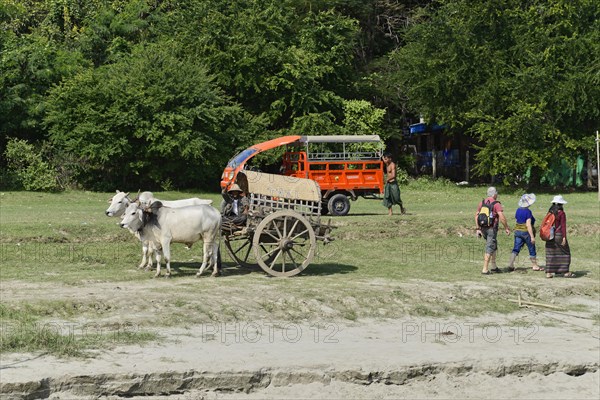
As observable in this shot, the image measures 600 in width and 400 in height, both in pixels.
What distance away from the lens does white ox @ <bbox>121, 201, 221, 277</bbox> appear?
17.4 m

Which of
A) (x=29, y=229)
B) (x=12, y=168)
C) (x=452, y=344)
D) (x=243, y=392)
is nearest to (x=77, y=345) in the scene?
(x=243, y=392)

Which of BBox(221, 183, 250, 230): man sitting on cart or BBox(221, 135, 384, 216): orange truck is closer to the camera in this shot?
BBox(221, 183, 250, 230): man sitting on cart

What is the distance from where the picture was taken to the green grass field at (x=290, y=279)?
47.4 feet

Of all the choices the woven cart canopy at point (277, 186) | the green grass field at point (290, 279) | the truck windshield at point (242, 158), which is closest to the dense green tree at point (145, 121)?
the green grass field at point (290, 279)

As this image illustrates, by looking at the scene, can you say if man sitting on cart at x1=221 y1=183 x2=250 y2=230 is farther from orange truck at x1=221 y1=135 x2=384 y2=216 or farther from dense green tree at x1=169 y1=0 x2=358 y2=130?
dense green tree at x1=169 y1=0 x2=358 y2=130

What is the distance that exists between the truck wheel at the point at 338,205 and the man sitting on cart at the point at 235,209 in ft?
34.0

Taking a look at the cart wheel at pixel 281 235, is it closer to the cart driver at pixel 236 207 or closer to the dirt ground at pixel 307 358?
the cart driver at pixel 236 207

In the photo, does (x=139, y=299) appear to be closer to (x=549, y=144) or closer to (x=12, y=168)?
(x=12, y=168)

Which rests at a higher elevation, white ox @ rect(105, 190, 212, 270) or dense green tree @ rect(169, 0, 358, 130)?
dense green tree @ rect(169, 0, 358, 130)

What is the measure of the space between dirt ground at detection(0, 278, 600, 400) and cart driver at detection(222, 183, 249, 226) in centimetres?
218

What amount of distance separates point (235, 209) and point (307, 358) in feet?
20.0

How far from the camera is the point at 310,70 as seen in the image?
140 feet

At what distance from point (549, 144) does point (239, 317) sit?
1159 inches

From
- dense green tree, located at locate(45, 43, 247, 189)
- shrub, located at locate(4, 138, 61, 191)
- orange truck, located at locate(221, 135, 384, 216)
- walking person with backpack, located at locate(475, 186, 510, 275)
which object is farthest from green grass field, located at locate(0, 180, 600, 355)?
dense green tree, located at locate(45, 43, 247, 189)
